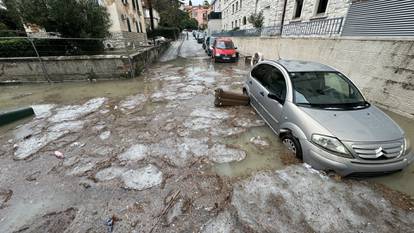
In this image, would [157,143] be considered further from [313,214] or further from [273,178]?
[313,214]

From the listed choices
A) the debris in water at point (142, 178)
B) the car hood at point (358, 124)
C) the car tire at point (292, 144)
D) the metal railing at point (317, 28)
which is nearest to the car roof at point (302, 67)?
the car hood at point (358, 124)

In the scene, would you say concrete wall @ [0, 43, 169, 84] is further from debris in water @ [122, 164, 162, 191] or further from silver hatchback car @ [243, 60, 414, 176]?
silver hatchback car @ [243, 60, 414, 176]

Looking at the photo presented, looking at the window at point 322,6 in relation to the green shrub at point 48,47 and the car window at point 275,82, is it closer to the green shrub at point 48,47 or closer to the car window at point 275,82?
the car window at point 275,82

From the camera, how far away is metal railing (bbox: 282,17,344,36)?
6.83 metres

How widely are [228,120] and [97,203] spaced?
3.17 m

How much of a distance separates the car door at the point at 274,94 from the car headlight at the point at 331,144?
2.88 feet

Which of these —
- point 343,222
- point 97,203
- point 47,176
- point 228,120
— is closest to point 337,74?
point 228,120

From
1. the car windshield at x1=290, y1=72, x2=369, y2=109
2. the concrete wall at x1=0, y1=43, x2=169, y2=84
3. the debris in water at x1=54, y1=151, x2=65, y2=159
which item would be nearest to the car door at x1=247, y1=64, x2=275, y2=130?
the car windshield at x1=290, y1=72, x2=369, y2=109

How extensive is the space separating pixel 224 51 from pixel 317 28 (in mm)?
6248

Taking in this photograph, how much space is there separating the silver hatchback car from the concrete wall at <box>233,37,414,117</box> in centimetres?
255

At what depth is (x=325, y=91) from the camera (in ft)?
11.1

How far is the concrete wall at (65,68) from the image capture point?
8031 mm

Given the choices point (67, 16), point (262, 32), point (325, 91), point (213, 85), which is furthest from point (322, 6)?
point (67, 16)

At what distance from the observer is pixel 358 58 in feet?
18.6
